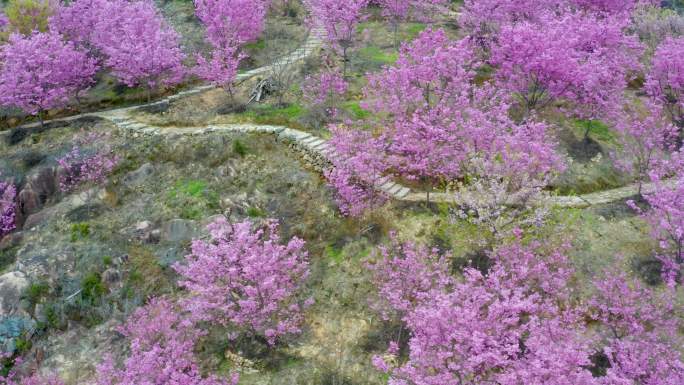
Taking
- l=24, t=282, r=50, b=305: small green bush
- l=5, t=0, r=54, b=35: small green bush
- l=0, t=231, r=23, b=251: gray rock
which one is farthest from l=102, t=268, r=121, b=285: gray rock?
l=5, t=0, r=54, b=35: small green bush

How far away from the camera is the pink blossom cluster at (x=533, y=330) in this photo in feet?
26.5

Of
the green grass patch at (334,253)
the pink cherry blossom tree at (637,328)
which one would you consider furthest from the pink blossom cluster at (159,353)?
the pink cherry blossom tree at (637,328)

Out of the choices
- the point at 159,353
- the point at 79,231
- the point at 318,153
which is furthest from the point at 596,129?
the point at 79,231

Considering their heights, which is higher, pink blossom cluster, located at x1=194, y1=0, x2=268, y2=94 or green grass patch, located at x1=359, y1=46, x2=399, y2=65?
pink blossom cluster, located at x1=194, y1=0, x2=268, y2=94

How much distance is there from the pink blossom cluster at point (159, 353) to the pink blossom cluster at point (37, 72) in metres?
12.9

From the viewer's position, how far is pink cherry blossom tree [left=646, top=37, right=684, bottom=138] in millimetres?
17547

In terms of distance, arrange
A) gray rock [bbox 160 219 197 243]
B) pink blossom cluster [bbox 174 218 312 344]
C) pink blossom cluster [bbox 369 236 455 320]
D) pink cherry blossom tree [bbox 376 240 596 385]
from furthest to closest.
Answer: gray rock [bbox 160 219 197 243], pink blossom cluster [bbox 369 236 455 320], pink blossom cluster [bbox 174 218 312 344], pink cherry blossom tree [bbox 376 240 596 385]

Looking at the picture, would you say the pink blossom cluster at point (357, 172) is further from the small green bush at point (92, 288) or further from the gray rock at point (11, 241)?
the gray rock at point (11, 241)

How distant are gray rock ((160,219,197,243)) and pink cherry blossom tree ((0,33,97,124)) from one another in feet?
32.9

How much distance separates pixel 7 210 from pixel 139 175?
4.71 meters

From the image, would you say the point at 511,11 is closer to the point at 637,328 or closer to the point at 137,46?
the point at 637,328

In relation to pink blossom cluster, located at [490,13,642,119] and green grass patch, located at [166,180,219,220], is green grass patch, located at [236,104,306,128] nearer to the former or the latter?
green grass patch, located at [166,180,219,220]

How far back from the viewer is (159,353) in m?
10.6

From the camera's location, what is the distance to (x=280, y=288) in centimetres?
1139
